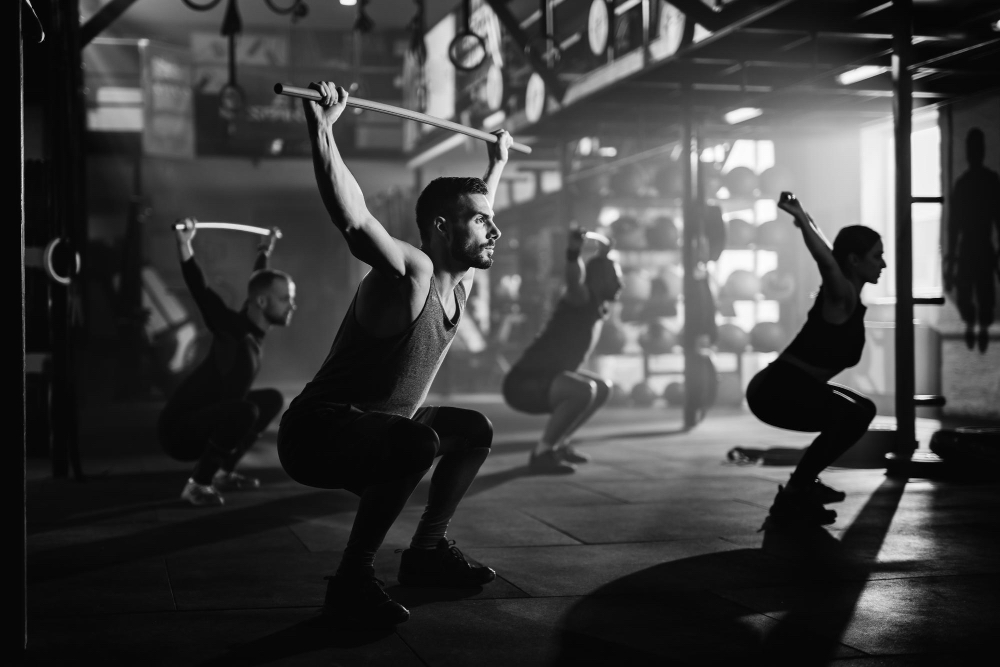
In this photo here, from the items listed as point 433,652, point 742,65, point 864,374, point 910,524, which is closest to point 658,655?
point 433,652

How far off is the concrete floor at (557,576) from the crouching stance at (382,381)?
0.23 metres

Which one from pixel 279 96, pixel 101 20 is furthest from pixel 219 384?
pixel 279 96

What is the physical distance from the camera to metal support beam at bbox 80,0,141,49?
593 centimetres

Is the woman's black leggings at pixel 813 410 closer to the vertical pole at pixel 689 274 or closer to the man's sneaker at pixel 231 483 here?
the man's sneaker at pixel 231 483

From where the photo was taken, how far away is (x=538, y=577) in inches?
117

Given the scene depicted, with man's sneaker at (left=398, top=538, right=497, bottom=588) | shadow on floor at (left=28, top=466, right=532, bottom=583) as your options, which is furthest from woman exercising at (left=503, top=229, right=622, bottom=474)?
man's sneaker at (left=398, top=538, right=497, bottom=588)

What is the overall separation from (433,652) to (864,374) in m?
7.62

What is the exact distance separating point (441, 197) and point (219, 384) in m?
2.21

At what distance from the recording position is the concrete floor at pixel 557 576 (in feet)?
7.44

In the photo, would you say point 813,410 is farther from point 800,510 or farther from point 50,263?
point 50,263

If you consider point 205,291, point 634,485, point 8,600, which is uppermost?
point 205,291

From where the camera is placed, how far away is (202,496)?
14.2 ft

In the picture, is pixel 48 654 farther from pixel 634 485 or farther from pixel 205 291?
pixel 634 485

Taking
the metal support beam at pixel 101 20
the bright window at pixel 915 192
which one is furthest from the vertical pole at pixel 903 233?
the metal support beam at pixel 101 20
